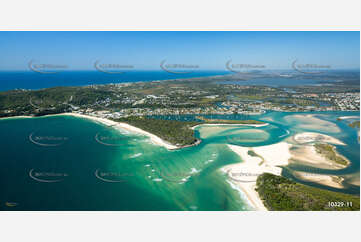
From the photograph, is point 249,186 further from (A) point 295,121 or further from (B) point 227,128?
(A) point 295,121

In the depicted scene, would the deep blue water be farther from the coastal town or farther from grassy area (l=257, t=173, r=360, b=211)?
grassy area (l=257, t=173, r=360, b=211)

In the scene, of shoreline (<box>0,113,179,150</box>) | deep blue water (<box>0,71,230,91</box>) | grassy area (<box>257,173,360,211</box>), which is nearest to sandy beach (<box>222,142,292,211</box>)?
grassy area (<box>257,173,360,211</box>)

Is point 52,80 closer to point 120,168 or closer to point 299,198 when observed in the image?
point 120,168

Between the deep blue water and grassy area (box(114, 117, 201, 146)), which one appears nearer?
grassy area (box(114, 117, 201, 146))

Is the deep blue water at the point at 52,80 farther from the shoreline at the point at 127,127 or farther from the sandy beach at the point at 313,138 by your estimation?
the sandy beach at the point at 313,138

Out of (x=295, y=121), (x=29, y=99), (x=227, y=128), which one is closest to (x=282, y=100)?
(x=295, y=121)
